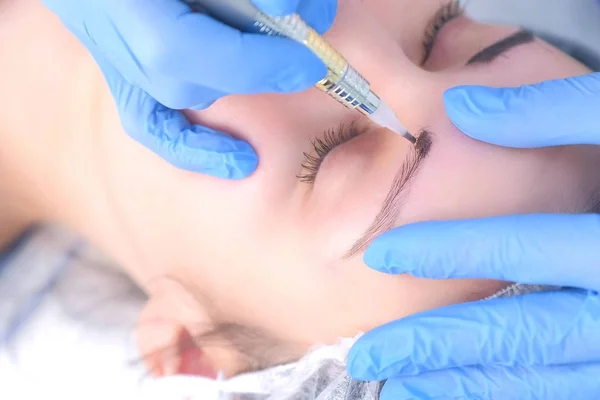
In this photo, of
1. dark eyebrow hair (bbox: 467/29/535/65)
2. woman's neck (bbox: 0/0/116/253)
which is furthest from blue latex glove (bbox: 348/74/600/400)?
woman's neck (bbox: 0/0/116/253)

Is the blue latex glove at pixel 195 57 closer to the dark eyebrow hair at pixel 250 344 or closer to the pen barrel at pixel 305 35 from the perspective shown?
the pen barrel at pixel 305 35

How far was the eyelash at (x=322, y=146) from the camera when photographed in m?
0.83

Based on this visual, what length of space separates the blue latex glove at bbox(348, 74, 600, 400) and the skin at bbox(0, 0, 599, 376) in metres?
0.04

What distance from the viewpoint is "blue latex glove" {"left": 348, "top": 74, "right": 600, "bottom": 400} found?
77 cm

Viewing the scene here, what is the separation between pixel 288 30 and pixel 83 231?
699 millimetres

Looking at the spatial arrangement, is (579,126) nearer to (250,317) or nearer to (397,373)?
(397,373)

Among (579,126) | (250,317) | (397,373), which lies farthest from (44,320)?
(579,126)

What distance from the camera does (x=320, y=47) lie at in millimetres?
722

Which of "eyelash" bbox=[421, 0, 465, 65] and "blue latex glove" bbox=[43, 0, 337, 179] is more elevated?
"eyelash" bbox=[421, 0, 465, 65]

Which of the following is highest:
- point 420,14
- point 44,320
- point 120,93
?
point 420,14

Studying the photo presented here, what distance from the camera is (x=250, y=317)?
913mm

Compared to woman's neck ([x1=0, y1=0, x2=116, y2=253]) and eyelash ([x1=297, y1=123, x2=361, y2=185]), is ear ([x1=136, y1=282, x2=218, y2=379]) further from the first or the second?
eyelash ([x1=297, y1=123, x2=361, y2=185])

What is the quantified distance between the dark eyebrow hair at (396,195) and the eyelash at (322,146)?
0.11m

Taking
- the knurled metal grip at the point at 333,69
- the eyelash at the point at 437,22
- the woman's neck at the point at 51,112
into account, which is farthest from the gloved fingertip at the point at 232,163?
the eyelash at the point at 437,22
